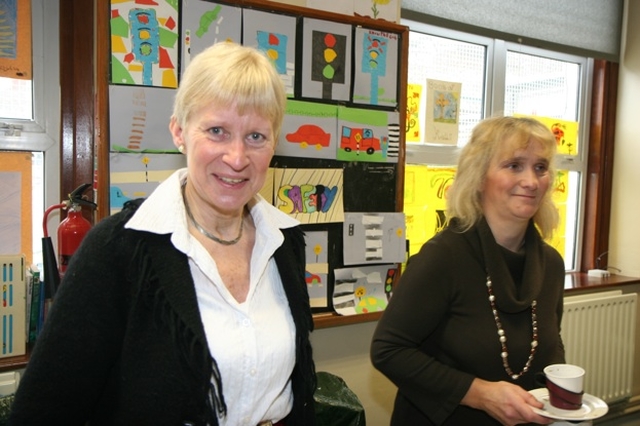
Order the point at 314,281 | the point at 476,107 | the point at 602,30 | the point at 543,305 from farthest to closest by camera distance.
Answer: the point at 602,30
the point at 476,107
the point at 314,281
the point at 543,305

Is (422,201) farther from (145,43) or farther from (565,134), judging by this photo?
A: (145,43)

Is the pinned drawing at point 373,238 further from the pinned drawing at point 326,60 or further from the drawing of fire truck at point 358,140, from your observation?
the pinned drawing at point 326,60

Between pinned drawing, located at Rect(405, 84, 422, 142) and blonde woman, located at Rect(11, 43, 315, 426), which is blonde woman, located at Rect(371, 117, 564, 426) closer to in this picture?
blonde woman, located at Rect(11, 43, 315, 426)

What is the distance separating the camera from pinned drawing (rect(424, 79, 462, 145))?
2625 millimetres

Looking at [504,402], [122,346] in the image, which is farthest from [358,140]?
[122,346]

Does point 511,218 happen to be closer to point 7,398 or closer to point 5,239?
point 7,398

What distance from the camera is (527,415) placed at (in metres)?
1.20

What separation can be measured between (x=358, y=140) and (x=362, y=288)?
2.05 feet

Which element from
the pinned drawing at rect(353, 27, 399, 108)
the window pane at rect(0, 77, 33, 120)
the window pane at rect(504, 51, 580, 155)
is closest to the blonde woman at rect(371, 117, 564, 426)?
the pinned drawing at rect(353, 27, 399, 108)

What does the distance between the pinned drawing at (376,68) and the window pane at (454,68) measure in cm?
43

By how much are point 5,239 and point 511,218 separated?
169 cm

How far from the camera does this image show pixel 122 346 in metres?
0.89

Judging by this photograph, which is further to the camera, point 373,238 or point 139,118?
point 373,238

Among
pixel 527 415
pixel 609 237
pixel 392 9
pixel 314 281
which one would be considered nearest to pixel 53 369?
pixel 527 415
